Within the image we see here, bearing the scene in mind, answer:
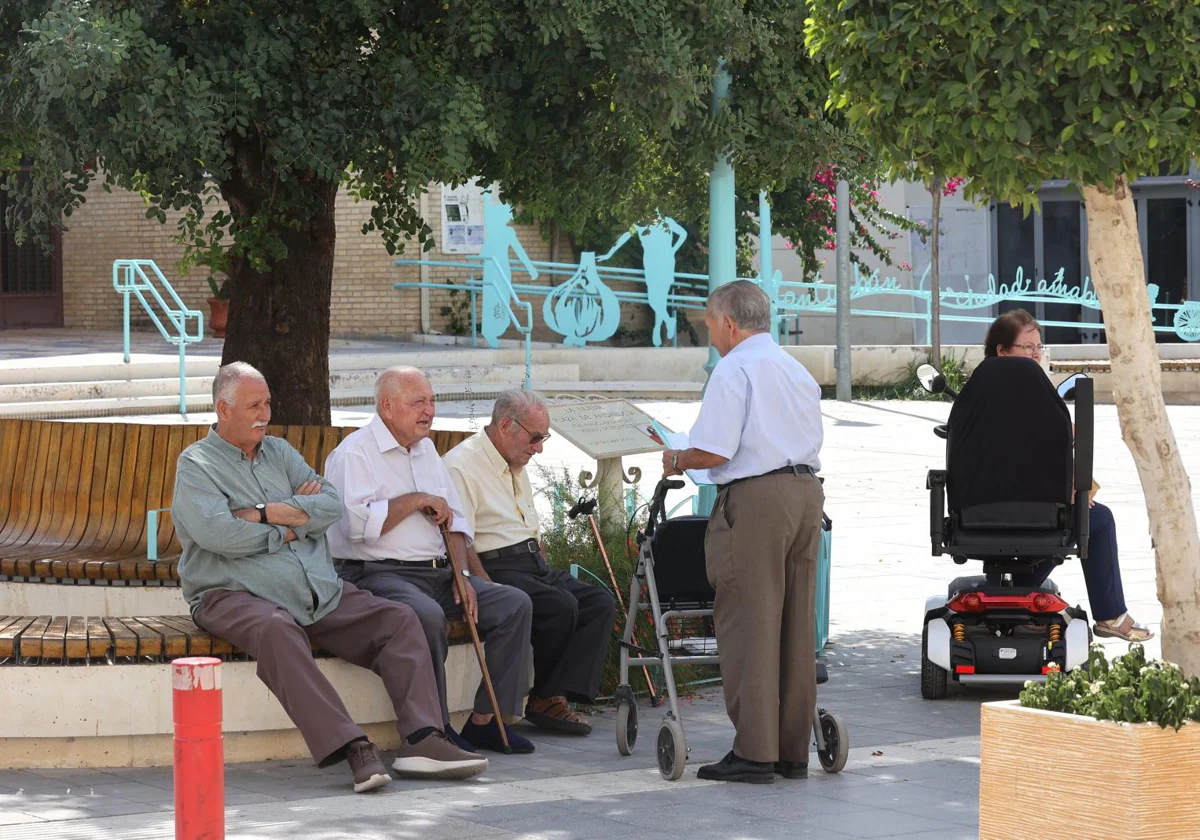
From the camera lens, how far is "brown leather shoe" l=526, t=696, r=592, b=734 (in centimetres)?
725

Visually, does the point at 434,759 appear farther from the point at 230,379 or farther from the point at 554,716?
the point at 230,379

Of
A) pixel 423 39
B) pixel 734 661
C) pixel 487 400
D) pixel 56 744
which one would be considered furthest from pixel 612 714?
pixel 487 400

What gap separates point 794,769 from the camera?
6.41 meters

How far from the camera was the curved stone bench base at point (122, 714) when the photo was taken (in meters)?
6.39

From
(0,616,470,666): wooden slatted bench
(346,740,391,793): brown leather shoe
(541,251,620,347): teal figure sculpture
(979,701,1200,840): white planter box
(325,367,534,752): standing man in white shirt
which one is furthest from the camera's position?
(541,251,620,347): teal figure sculpture

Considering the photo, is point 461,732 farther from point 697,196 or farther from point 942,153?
point 697,196

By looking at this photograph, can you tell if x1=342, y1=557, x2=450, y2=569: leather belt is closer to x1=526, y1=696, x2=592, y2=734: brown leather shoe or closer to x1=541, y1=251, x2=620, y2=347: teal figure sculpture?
x1=526, y1=696, x2=592, y2=734: brown leather shoe

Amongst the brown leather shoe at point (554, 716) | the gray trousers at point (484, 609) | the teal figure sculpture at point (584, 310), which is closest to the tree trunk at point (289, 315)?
the gray trousers at point (484, 609)

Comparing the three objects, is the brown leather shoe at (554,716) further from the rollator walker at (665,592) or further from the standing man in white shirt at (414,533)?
the rollator walker at (665,592)

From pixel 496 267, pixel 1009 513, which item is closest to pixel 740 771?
pixel 1009 513

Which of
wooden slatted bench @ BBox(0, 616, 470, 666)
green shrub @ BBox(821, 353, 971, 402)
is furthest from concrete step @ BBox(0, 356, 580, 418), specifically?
wooden slatted bench @ BBox(0, 616, 470, 666)

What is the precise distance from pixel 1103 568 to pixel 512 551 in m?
2.78

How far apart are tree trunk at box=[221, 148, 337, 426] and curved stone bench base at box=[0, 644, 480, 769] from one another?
8.61 feet

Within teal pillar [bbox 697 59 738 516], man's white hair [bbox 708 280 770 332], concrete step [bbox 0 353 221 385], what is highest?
teal pillar [bbox 697 59 738 516]
